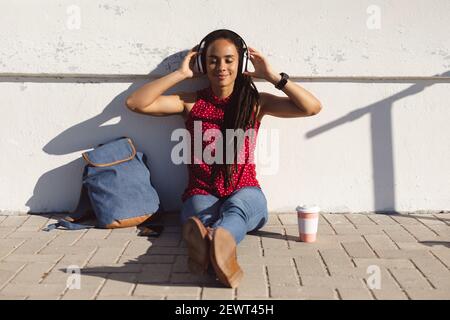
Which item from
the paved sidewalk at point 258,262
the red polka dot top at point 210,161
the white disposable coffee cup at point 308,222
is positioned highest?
the red polka dot top at point 210,161

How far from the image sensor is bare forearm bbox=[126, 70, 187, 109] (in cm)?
405

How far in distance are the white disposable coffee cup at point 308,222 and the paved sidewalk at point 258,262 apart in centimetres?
7

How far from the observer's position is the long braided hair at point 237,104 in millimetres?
3965

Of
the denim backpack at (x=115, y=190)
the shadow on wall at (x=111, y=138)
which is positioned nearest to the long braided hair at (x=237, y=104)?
the shadow on wall at (x=111, y=138)

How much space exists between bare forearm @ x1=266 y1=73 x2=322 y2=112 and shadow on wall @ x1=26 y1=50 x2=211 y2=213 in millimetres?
760

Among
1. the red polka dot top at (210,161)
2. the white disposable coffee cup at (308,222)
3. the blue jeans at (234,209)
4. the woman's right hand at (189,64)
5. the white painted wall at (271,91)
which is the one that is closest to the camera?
the blue jeans at (234,209)

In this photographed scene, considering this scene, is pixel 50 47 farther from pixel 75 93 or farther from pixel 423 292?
pixel 423 292

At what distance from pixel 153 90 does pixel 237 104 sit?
0.64 m

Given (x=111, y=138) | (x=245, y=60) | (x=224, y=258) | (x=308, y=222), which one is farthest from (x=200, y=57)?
(x=224, y=258)

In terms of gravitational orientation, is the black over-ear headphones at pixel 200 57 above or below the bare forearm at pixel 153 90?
above

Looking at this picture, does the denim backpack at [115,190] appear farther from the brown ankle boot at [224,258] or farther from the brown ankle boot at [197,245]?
the brown ankle boot at [224,258]

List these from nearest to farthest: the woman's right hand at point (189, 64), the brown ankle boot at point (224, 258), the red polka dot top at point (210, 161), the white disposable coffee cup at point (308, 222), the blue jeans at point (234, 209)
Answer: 1. the brown ankle boot at point (224, 258)
2. the blue jeans at point (234, 209)
3. the white disposable coffee cup at point (308, 222)
4. the red polka dot top at point (210, 161)
5. the woman's right hand at point (189, 64)

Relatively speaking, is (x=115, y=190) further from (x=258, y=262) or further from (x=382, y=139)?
(x=382, y=139)

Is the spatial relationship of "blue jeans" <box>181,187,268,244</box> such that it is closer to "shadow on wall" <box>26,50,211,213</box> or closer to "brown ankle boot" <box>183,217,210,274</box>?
"brown ankle boot" <box>183,217,210,274</box>
